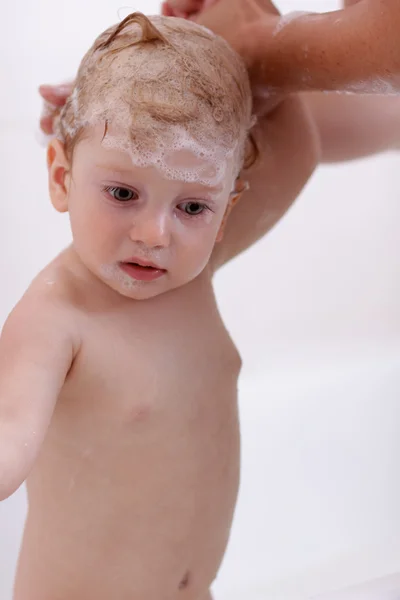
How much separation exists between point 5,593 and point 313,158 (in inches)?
26.7

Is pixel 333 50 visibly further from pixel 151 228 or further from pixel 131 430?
pixel 131 430

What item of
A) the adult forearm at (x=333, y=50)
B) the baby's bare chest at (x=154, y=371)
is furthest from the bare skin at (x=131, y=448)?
the adult forearm at (x=333, y=50)

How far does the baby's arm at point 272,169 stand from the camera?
866 mm

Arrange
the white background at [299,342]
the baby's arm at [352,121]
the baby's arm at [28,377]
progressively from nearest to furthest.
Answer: the baby's arm at [28,377]
the baby's arm at [352,121]
the white background at [299,342]

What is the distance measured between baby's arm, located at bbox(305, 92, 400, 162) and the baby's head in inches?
8.3

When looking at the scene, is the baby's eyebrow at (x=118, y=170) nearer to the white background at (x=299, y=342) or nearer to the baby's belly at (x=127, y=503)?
the baby's belly at (x=127, y=503)

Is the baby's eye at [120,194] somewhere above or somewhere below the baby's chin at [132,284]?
above

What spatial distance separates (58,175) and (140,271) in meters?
0.13

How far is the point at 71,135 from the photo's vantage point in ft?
2.27

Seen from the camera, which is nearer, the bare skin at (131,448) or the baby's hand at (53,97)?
the bare skin at (131,448)

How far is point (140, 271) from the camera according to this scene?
2.27 ft

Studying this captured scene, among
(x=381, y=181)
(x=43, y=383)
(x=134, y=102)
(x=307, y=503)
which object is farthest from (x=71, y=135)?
(x=307, y=503)

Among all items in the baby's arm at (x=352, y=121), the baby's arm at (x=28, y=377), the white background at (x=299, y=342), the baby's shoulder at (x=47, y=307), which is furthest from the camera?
the white background at (x=299, y=342)

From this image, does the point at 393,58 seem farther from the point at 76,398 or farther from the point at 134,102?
the point at 76,398
